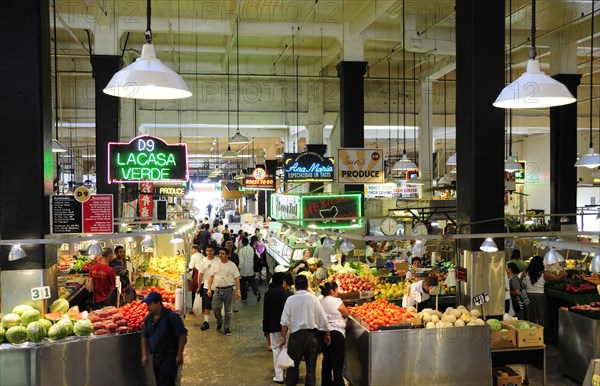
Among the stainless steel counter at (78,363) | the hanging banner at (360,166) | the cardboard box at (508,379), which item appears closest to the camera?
the stainless steel counter at (78,363)

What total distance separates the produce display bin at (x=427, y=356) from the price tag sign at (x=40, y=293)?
3.93 m

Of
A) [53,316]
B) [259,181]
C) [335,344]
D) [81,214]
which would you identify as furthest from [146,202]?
[335,344]

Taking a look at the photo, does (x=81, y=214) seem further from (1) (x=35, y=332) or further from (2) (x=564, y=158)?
(2) (x=564, y=158)

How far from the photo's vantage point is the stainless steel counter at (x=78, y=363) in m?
6.30

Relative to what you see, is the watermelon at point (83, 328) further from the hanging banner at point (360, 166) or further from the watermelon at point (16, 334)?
the hanging banner at point (360, 166)

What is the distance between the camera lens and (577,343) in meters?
8.31

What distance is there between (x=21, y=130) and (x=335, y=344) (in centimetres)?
471

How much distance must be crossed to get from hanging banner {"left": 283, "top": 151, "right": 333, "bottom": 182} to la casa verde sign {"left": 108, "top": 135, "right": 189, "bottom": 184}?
12.4 feet

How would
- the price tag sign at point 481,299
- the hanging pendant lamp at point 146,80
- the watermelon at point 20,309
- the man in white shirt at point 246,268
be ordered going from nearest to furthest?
the hanging pendant lamp at point 146,80
the watermelon at point 20,309
the price tag sign at point 481,299
the man in white shirt at point 246,268

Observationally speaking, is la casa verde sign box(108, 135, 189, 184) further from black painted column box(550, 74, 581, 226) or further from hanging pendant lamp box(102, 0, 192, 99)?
black painted column box(550, 74, 581, 226)

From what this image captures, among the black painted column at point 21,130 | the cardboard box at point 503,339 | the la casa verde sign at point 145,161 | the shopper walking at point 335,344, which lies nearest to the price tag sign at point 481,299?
the cardboard box at point 503,339

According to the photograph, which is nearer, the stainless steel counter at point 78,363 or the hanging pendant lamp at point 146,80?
the hanging pendant lamp at point 146,80

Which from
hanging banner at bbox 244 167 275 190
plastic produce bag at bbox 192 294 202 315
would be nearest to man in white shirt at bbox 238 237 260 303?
plastic produce bag at bbox 192 294 202 315

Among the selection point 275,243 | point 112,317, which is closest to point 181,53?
point 275,243
